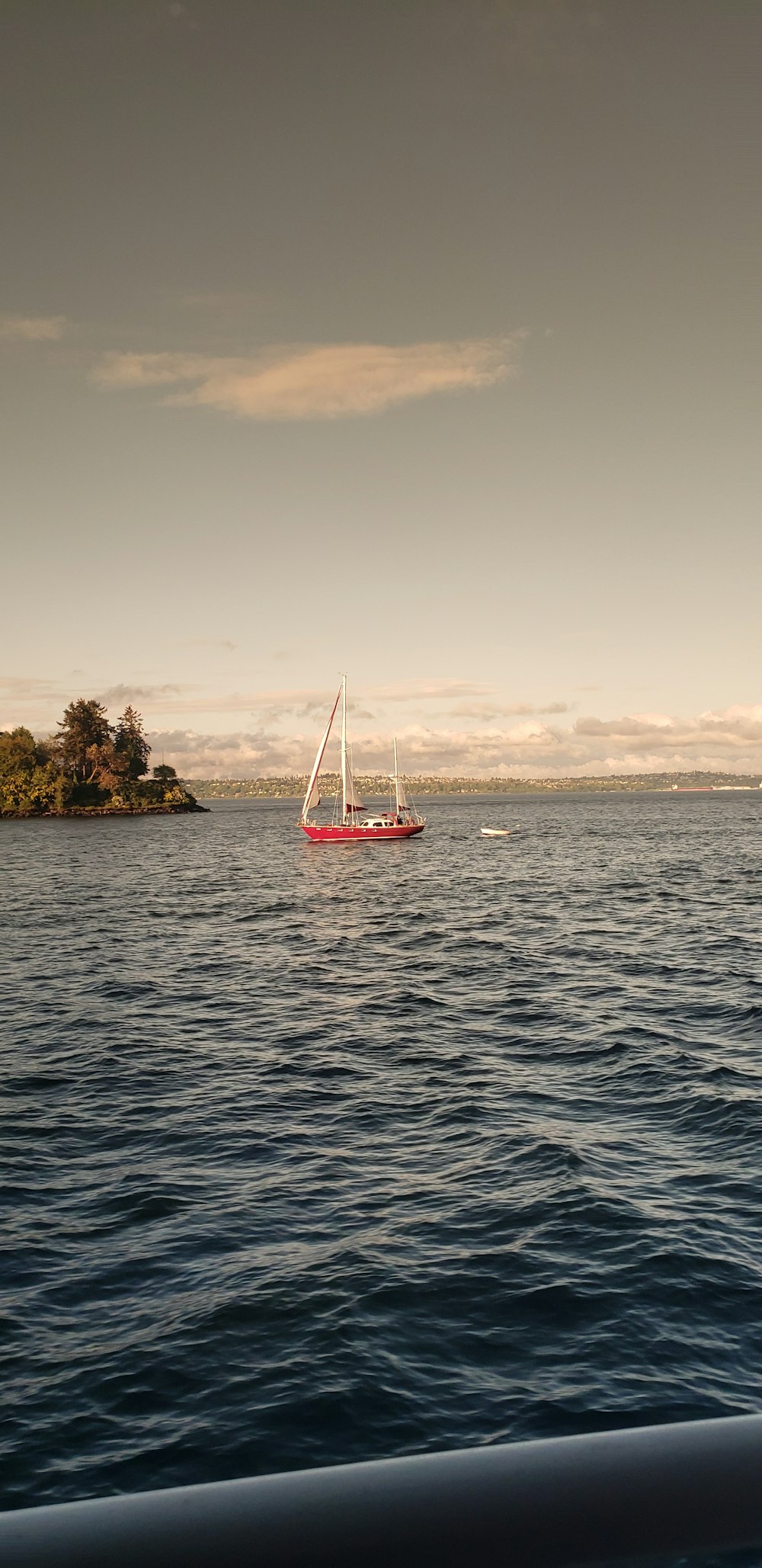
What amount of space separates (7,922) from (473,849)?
7009 cm

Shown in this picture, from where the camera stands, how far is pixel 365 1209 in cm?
1528

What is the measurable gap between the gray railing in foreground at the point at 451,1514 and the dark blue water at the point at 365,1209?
9.64 m

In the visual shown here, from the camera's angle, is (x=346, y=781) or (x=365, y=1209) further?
(x=346, y=781)

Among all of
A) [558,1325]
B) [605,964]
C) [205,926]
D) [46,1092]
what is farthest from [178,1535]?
[205,926]

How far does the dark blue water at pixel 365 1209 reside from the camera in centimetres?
1048

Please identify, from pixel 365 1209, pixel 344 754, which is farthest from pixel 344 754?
pixel 365 1209

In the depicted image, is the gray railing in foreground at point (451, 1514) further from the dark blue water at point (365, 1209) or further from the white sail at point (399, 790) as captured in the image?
the white sail at point (399, 790)

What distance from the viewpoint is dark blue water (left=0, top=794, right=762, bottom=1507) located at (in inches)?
412

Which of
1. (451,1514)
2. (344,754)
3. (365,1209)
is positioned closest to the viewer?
(451,1514)

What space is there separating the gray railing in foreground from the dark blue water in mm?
9642

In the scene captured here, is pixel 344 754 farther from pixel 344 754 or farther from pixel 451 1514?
pixel 451 1514

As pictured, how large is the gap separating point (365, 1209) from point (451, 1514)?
1493 centimetres

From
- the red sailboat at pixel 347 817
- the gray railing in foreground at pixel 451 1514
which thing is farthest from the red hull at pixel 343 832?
the gray railing in foreground at pixel 451 1514

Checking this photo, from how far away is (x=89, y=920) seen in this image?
2157 inches
